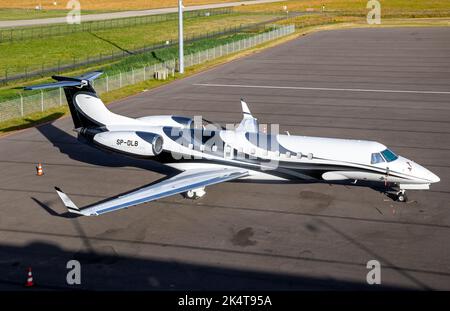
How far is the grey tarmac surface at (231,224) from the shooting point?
1973 cm

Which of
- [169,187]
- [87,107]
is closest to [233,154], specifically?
[169,187]

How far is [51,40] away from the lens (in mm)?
82750

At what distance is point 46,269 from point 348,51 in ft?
212

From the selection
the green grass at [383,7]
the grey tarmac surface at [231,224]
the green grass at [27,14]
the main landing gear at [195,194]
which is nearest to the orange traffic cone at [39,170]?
the grey tarmac surface at [231,224]

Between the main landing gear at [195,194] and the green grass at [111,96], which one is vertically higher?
the green grass at [111,96]

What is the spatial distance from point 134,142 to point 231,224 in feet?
20.4

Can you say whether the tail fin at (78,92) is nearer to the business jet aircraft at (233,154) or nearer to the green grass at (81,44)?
the business jet aircraft at (233,154)

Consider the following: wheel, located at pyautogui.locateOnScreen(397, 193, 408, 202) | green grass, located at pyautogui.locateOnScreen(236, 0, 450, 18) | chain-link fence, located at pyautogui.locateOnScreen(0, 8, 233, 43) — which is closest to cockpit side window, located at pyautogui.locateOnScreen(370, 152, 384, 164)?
wheel, located at pyautogui.locateOnScreen(397, 193, 408, 202)

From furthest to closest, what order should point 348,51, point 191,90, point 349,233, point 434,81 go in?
point 348,51 → point 434,81 → point 191,90 → point 349,233

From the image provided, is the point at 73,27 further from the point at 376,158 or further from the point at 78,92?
the point at 376,158

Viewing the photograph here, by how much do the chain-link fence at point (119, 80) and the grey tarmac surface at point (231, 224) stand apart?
341 cm

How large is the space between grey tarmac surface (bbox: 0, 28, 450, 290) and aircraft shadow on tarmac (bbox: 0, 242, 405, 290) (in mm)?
59

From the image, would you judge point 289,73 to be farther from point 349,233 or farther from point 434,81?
point 349,233

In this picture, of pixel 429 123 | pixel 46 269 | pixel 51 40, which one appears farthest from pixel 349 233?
pixel 51 40
